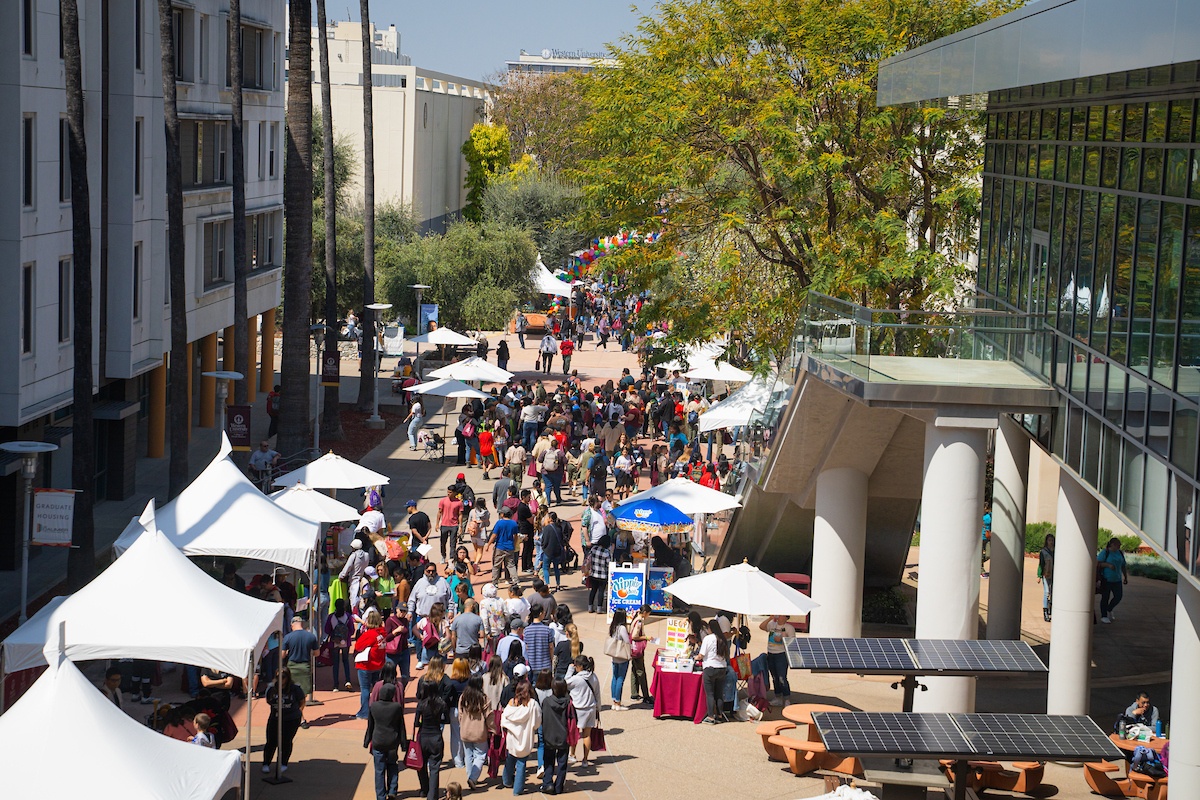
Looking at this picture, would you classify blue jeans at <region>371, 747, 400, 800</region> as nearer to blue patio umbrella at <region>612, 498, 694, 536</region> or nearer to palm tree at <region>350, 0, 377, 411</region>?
blue patio umbrella at <region>612, 498, 694, 536</region>

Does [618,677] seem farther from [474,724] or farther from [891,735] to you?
[891,735]

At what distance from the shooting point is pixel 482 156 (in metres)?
88.9

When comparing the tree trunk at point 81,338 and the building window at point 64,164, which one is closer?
the tree trunk at point 81,338

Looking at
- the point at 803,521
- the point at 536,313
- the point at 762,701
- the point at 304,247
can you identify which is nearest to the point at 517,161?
the point at 536,313

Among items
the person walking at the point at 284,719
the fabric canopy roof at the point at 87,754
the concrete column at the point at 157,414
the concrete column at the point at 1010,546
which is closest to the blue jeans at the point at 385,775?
the person walking at the point at 284,719

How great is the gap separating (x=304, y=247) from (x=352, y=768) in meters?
18.0

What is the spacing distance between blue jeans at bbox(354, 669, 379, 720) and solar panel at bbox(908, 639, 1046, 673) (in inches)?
246

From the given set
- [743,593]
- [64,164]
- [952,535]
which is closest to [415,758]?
[743,593]

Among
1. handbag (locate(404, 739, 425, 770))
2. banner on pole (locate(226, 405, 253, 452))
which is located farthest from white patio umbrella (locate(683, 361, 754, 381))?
handbag (locate(404, 739, 425, 770))

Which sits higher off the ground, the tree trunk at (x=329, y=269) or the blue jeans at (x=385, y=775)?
the tree trunk at (x=329, y=269)

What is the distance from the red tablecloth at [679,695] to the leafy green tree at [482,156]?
73799mm

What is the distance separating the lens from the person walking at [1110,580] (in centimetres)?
2227

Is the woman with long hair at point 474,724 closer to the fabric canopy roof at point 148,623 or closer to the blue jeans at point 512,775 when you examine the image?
the blue jeans at point 512,775

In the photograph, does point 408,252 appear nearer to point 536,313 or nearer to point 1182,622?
point 536,313
